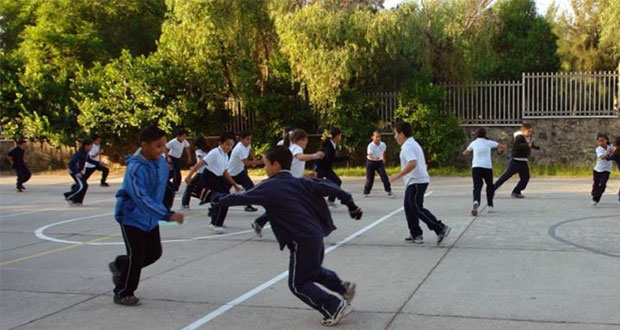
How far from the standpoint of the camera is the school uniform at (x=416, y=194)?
28.6ft

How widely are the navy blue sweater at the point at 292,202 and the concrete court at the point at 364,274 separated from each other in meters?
0.81

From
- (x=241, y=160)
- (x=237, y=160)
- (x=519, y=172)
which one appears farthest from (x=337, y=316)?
(x=519, y=172)

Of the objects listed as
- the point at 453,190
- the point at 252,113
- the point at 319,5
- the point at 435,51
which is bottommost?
the point at 453,190

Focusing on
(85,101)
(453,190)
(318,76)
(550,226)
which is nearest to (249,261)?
(550,226)

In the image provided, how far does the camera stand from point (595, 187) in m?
12.7

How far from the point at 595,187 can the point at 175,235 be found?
328 inches

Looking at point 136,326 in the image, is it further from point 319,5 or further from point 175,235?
point 319,5

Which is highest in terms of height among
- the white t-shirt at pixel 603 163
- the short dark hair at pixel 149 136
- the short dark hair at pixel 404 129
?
the short dark hair at pixel 149 136

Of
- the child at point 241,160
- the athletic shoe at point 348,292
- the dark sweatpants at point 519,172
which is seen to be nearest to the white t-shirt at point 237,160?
the child at point 241,160

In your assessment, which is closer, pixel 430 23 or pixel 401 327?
pixel 401 327

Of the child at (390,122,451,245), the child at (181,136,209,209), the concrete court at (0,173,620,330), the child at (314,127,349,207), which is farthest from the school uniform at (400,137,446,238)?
the child at (181,136,209,209)

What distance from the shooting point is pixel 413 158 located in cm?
866

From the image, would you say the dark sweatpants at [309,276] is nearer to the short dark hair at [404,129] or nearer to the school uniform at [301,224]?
the school uniform at [301,224]

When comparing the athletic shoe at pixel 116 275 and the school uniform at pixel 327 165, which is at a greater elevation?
the school uniform at pixel 327 165
